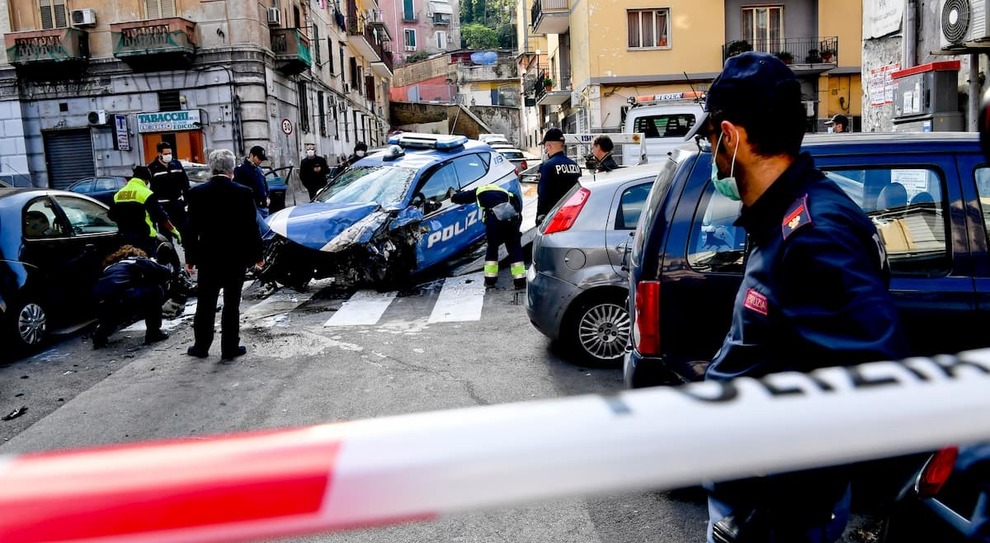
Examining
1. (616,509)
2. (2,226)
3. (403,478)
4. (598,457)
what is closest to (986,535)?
(598,457)

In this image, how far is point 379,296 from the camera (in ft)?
31.6

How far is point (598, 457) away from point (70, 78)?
94.8ft

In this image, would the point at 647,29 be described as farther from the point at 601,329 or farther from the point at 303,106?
the point at 601,329

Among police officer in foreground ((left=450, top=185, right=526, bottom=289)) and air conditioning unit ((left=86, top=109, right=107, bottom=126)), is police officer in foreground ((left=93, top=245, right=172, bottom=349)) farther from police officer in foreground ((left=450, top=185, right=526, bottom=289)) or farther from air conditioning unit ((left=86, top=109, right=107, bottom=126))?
air conditioning unit ((left=86, top=109, right=107, bottom=126))

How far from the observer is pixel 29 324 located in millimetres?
7590

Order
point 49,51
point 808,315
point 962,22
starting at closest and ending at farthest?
point 808,315
point 962,22
point 49,51

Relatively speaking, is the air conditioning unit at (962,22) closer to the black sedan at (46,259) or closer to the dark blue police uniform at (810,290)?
the dark blue police uniform at (810,290)

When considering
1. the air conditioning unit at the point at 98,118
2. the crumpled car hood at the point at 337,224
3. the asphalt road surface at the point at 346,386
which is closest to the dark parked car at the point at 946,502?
the asphalt road surface at the point at 346,386

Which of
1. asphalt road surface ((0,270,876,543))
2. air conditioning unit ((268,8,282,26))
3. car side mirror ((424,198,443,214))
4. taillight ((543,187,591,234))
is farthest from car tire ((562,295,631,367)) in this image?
air conditioning unit ((268,8,282,26))

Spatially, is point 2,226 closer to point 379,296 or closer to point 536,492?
point 379,296

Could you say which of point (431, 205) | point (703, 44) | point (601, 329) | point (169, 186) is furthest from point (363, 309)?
point (703, 44)

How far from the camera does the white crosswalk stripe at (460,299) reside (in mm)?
8430

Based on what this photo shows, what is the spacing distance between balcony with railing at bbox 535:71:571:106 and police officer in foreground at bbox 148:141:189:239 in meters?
26.8

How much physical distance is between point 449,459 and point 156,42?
2586 centimetres
